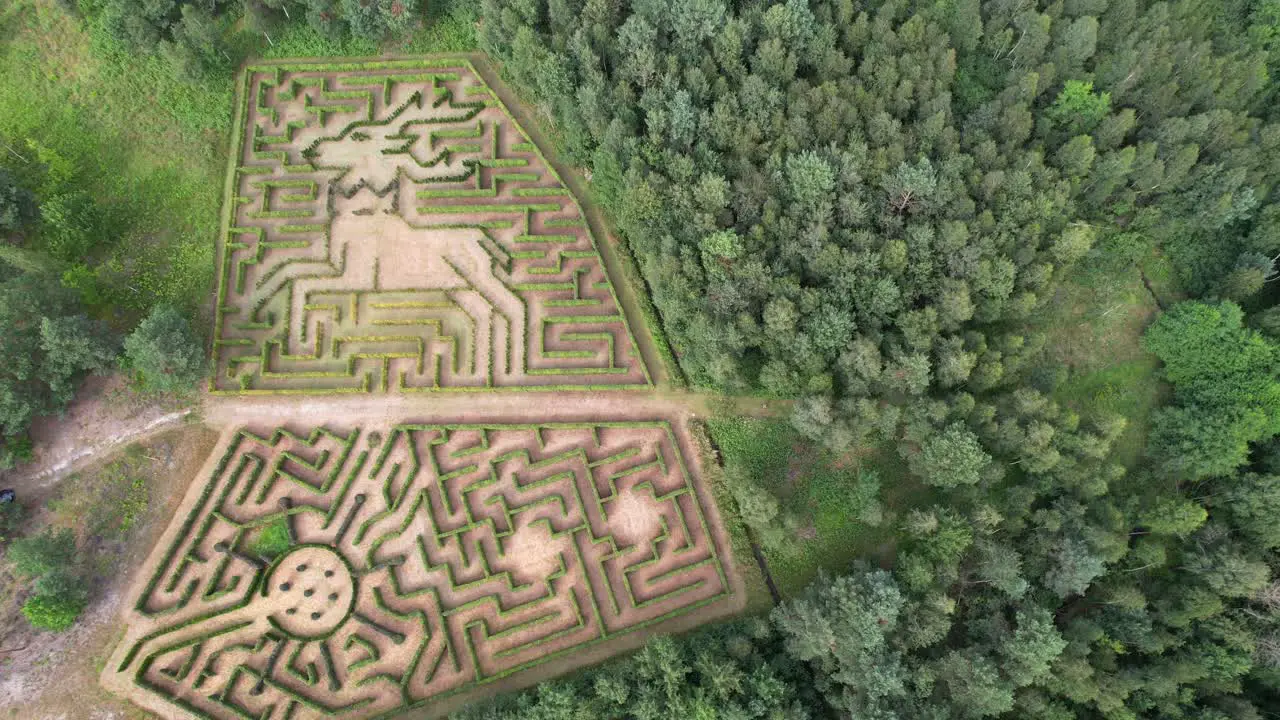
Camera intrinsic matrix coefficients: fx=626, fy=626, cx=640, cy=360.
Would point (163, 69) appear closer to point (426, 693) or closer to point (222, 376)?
point (222, 376)

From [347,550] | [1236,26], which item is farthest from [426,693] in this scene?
[1236,26]

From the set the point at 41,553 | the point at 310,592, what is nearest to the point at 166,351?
the point at 41,553

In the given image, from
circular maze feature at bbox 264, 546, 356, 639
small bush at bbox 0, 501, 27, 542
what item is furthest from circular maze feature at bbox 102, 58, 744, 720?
small bush at bbox 0, 501, 27, 542

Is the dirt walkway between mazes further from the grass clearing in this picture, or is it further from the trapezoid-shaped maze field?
the grass clearing

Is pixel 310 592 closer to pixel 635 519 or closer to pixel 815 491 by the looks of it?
pixel 635 519

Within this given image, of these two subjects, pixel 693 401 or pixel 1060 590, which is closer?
pixel 1060 590

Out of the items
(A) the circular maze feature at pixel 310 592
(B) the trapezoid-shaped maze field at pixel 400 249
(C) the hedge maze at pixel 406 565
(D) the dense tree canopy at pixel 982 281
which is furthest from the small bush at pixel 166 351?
(D) the dense tree canopy at pixel 982 281

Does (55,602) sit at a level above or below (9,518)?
below
